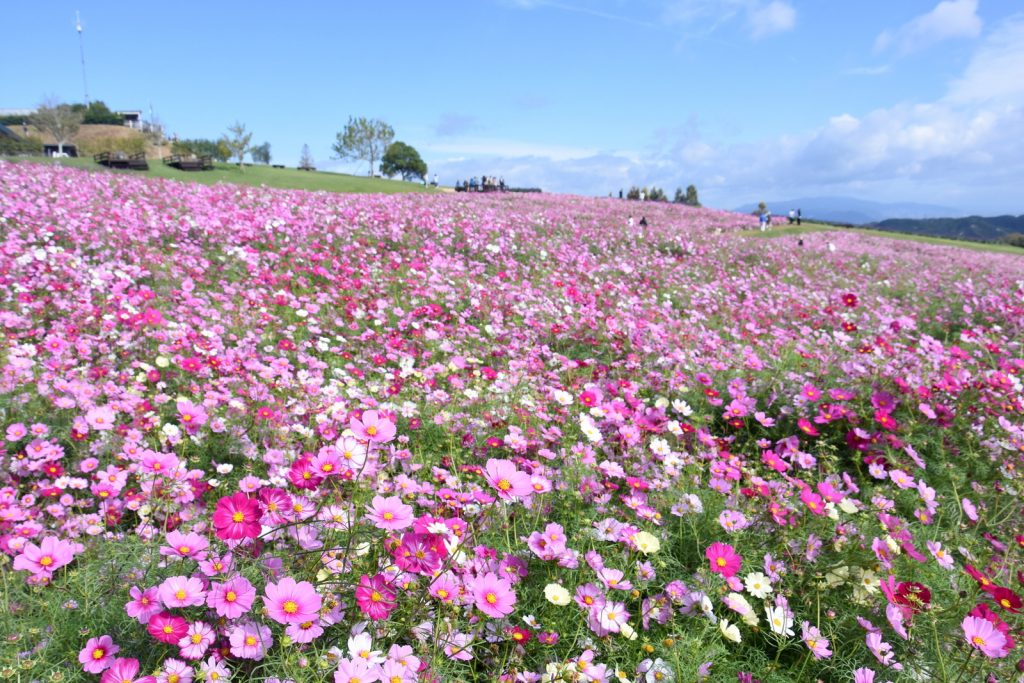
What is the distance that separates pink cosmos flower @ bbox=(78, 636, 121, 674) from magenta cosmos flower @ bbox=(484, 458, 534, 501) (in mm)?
1030

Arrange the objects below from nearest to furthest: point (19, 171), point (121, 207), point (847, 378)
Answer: point (847, 378), point (121, 207), point (19, 171)

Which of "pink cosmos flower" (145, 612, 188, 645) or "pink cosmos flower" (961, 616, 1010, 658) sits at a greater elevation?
"pink cosmos flower" (145, 612, 188, 645)

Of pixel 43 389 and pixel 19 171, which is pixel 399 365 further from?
pixel 19 171

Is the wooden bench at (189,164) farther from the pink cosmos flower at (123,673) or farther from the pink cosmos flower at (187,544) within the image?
the pink cosmos flower at (123,673)

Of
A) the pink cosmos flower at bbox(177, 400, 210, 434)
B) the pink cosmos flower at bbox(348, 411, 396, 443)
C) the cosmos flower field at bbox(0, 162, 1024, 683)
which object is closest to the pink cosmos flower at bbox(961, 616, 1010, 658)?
the cosmos flower field at bbox(0, 162, 1024, 683)

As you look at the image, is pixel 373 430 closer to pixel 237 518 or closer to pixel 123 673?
pixel 237 518

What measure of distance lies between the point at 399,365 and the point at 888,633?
137 inches

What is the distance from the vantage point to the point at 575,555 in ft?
5.95

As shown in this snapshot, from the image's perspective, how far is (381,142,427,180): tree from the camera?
70125mm

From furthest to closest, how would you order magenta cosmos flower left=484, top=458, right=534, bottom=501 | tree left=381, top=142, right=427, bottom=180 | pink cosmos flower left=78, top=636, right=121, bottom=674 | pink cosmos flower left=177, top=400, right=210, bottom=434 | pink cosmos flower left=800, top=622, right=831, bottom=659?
1. tree left=381, top=142, right=427, bottom=180
2. pink cosmos flower left=177, top=400, right=210, bottom=434
3. pink cosmos flower left=800, top=622, right=831, bottom=659
4. magenta cosmos flower left=484, top=458, right=534, bottom=501
5. pink cosmos flower left=78, top=636, right=121, bottom=674

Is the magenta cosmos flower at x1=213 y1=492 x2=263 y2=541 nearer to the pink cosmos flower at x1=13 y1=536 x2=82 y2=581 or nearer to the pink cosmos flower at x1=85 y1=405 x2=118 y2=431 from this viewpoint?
the pink cosmos flower at x1=13 y1=536 x2=82 y2=581

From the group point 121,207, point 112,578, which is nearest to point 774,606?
point 112,578

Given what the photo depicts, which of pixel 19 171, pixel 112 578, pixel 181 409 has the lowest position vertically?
pixel 112 578

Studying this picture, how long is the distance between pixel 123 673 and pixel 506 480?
3.24 feet
